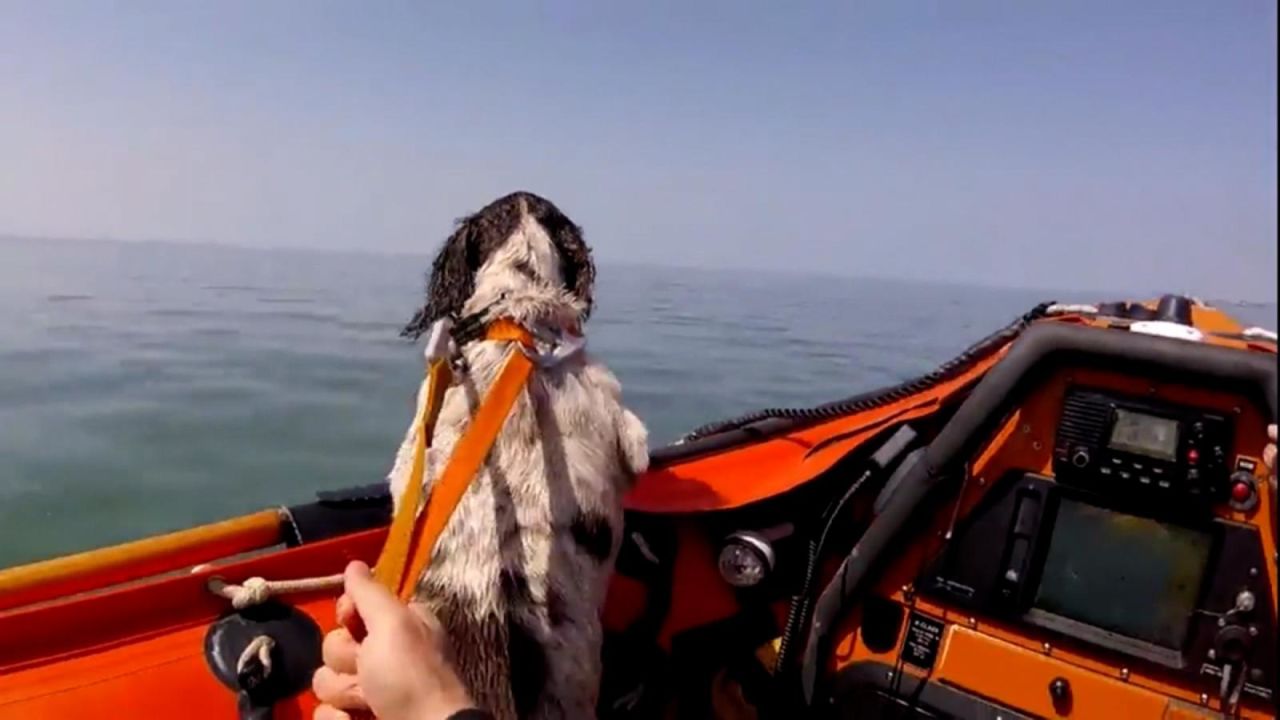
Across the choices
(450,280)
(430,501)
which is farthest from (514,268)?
(430,501)

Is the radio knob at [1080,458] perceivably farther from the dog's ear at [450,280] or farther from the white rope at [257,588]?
the white rope at [257,588]

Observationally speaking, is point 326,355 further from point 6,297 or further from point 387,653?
point 387,653

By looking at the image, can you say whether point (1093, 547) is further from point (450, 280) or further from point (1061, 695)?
point (450, 280)

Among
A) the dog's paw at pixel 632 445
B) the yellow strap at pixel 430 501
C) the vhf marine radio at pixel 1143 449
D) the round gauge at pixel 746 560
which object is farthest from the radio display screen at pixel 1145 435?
the yellow strap at pixel 430 501

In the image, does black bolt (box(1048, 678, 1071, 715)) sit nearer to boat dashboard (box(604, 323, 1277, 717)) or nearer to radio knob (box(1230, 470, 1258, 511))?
boat dashboard (box(604, 323, 1277, 717))

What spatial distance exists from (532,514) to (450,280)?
37.9 inches

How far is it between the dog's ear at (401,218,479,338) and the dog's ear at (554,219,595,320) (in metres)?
0.29

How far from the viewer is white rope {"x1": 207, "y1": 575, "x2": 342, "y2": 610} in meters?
2.31

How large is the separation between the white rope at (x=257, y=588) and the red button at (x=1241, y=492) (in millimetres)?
2219

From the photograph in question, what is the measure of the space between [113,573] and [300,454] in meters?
4.33

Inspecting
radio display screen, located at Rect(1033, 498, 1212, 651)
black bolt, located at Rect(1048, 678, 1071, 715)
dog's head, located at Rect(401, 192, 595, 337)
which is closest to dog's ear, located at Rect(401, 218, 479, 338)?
dog's head, located at Rect(401, 192, 595, 337)

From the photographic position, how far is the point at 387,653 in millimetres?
1110

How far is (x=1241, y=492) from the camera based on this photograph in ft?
7.29

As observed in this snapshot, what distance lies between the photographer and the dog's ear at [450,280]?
2941mm
